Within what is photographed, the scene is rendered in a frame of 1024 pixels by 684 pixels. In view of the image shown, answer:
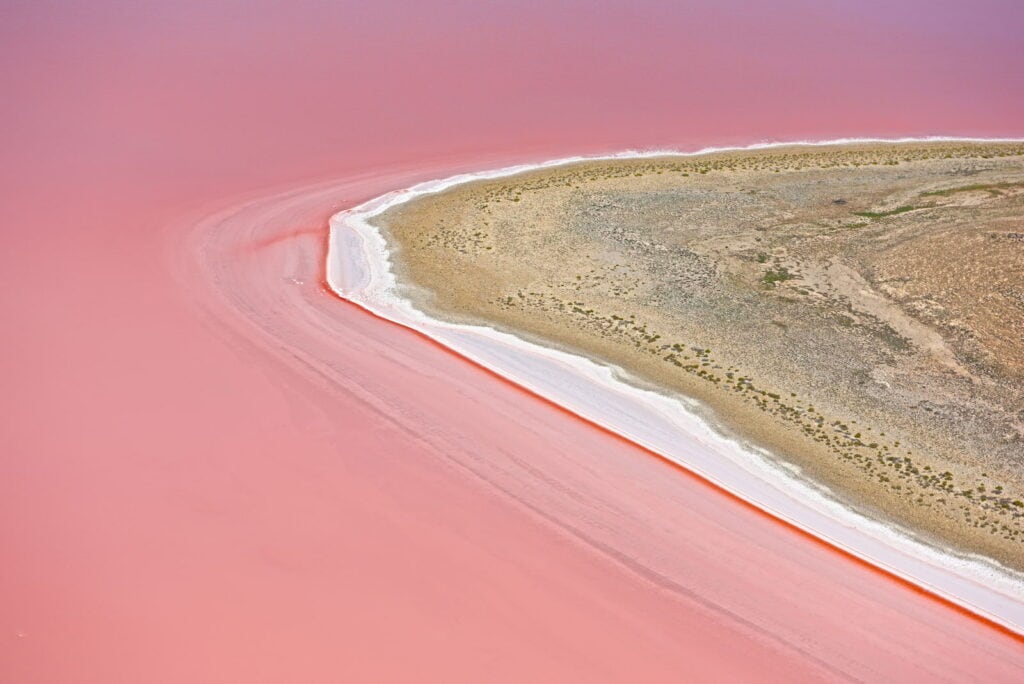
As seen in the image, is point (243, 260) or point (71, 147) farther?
point (71, 147)

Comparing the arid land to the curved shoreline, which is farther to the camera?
the arid land

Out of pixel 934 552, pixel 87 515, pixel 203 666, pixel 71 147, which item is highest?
pixel 71 147

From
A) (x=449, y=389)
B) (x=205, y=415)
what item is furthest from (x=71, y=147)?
(x=449, y=389)

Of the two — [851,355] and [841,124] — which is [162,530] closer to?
[851,355]

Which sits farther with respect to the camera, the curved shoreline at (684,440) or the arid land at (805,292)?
the arid land at (805,292)

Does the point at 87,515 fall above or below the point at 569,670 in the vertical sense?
above

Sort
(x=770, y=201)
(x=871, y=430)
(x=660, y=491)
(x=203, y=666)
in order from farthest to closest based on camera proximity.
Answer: (x=770, y=201) < (x=871, y=430) < (x=660, y=491) < (x=203, y=666)
